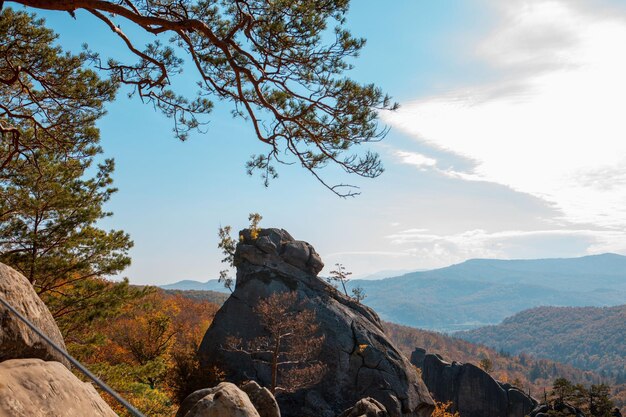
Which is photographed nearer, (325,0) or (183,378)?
(325,0)

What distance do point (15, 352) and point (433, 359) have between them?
66545 millimetres

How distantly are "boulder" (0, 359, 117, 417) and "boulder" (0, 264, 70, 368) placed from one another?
1.25ft

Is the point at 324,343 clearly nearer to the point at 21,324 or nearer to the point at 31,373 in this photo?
the point at 21,324

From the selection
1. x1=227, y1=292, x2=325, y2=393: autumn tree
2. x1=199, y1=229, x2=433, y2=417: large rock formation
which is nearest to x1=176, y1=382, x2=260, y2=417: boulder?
x1=227, y1=292, x2=325, y2=393: autumn tree

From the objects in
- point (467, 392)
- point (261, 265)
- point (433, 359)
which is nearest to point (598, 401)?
point (467, 392)

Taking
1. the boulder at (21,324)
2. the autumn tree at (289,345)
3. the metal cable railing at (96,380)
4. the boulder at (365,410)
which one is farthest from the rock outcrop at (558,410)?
the metal cable railing at (96,380)

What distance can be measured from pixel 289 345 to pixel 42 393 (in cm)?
2174

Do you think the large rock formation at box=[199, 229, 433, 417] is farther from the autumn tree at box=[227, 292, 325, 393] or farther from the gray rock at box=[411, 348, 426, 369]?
the gray rock at box=[411, 348, 426, 369]

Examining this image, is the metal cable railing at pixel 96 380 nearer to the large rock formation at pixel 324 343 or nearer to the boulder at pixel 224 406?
the boulder at pixel 224 406

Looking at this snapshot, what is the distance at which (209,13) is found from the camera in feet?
30.1

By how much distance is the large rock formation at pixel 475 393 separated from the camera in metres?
55.2

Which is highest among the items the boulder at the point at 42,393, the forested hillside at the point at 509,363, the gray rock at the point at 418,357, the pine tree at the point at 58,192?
the pine tree at the point at 58,192

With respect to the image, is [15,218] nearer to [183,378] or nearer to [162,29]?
[162,29]

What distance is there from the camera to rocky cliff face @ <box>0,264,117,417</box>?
12.8 feet
